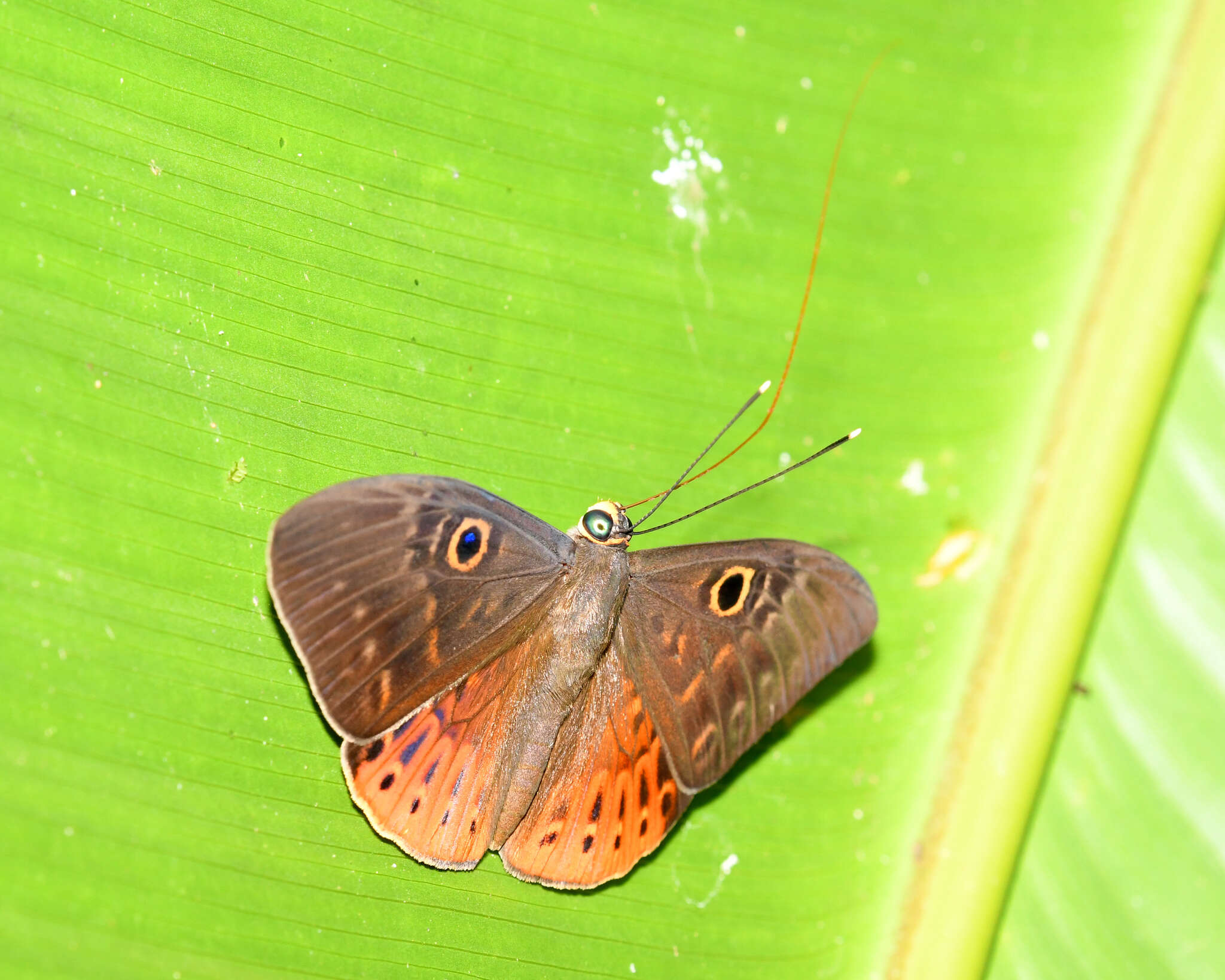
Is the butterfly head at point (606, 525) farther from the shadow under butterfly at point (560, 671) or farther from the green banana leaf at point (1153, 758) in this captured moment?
the green banana leaf at point (1153, 758)

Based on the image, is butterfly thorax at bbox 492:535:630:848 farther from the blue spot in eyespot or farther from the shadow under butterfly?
the blue spot in eyespot

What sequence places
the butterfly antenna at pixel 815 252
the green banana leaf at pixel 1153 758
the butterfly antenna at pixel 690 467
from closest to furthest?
the butterfly antenna at pixel 690 467, the green banana leaf at pixel 1153 758, the butterfly antenna at pixel 815 252

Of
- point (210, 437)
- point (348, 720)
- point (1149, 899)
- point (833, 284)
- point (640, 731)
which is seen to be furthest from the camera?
point (833, 284)

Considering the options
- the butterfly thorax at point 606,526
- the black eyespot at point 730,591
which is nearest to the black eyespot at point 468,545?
the butterfly thorax at point 606,526

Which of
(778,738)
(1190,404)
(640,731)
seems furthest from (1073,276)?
(640,731)

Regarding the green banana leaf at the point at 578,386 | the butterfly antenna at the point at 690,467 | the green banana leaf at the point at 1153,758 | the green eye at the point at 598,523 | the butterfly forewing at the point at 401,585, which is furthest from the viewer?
the green banana leaf at the point at 1153,758

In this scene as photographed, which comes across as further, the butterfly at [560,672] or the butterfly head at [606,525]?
the butterfly head at [606,525]

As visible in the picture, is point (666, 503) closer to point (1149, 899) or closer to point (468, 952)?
point (468, 952)

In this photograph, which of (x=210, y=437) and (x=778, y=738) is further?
(x=778, y=738)
